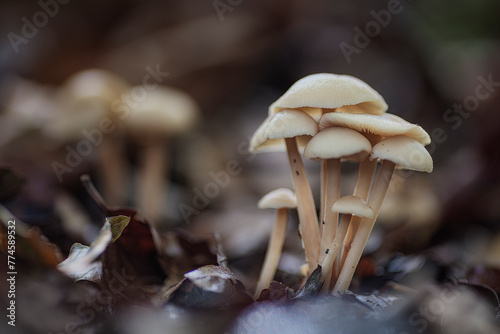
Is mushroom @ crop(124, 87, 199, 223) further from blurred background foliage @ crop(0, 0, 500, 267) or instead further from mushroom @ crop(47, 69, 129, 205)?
blurred background foliage @ crop(0, 0, 500, 267)

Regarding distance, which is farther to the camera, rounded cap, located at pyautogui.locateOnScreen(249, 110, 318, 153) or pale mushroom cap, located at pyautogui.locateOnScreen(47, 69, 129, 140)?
pale mushroom cap, located at pyautogui.locateOnScreen(47, 69, 129, 140)

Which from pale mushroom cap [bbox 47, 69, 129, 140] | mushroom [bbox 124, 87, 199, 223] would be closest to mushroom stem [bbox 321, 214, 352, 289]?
mushroom [bbox 124, 87, 199, 223]

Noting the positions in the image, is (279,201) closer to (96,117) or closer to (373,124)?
(373,124)

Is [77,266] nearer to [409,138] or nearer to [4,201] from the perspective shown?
[4,201]

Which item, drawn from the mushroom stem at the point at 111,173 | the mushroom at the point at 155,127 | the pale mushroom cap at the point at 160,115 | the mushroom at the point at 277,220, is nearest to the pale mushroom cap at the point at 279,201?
the mushroom at the point at 277,220

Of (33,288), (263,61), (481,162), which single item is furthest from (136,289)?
(263,61)

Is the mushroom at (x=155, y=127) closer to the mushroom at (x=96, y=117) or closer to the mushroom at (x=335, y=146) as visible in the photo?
the mushroom at (x=96, y=117)
